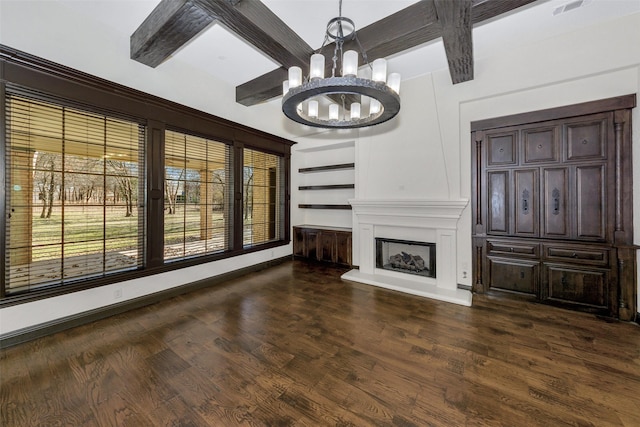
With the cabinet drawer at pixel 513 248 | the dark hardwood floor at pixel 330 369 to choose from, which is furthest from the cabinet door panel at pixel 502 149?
the dark hardwood floor at pixel 330 369

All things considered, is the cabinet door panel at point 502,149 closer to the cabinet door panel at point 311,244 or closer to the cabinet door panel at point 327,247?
the cabinet door panel at point 327,247

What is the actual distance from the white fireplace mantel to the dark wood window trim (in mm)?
2210

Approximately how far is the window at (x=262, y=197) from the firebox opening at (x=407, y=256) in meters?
2.40

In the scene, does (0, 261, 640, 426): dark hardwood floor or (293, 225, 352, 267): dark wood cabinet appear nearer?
(0, 261, 640, 426): dark hardwood floor

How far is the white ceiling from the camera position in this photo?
270 cm

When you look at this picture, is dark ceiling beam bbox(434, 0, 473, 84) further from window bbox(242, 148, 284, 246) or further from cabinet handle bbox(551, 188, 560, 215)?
window bbox(242, 148, 284, 246)

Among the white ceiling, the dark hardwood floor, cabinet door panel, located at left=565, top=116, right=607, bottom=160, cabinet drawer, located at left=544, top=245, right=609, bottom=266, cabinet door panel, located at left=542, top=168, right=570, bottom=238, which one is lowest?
the dark hardwood floor

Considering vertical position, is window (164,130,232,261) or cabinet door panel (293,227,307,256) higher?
window (164,130,232,261)

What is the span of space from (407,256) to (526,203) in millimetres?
1969

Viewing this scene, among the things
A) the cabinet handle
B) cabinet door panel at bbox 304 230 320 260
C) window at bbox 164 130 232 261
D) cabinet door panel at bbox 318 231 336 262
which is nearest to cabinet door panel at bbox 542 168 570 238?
the cabinet handle

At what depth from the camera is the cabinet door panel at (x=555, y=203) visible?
10.8 ft

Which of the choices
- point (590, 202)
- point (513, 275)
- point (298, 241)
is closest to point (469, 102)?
point (590, 202)

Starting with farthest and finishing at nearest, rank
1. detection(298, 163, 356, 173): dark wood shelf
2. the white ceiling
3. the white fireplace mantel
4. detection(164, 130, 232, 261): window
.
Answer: detection(298, 163, 356, 173): dark wood shelf < the white fireplace mantel < detection(164, 130, 232, 261): window < the white ceiling

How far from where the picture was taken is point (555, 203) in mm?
3359
